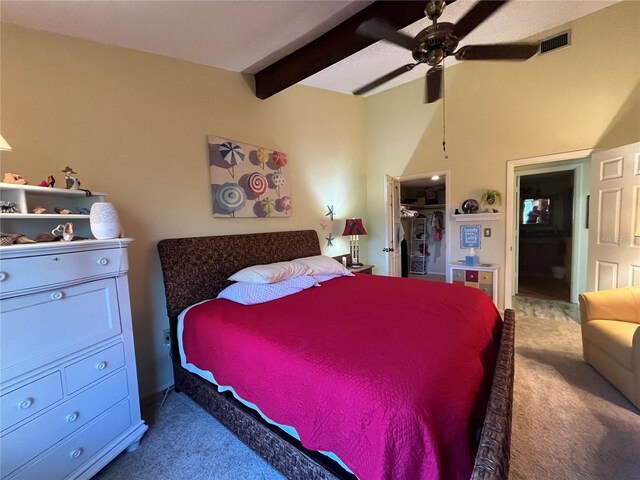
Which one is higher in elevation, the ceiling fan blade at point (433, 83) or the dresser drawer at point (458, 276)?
the ceiling fan blade at point (433, 83)

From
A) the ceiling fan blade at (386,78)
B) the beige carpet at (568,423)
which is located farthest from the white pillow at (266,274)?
the beige carpet at (568,423)

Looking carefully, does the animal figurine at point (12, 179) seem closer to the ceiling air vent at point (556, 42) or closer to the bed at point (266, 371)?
the bed at point (266, 371)

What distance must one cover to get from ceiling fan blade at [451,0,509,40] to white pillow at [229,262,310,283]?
2056 millimetres

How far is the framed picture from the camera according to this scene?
12.2 feet

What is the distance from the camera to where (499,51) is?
5.76 ft

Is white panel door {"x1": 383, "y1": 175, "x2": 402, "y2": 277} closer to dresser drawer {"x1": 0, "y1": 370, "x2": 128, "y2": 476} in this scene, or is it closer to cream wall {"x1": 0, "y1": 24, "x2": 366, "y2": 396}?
cream wall {"x1": 0, "y1": 24, "x2": 366, "y2": 396}

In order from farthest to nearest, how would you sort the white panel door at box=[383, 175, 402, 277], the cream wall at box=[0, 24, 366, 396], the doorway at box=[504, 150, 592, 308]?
the white panel door at box=[383, 175, 402, 277] → the doorway at box=[504, 150, 592, 308] → the cream wall at box=[0, 24, 366, 396]

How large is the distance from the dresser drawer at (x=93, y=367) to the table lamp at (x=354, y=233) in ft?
9.14

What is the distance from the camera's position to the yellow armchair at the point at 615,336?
6.05ft

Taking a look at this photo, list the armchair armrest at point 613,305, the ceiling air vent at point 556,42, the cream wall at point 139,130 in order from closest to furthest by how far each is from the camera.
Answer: the cream wall at point 139,130 → the armchair armrest at point 613,305 → the ceiling air vent at point 556,42

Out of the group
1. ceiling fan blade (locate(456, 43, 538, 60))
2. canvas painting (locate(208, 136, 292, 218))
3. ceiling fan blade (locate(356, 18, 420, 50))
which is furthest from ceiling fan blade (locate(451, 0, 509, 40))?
canvas painting (locate(208, 136, 292, 218))

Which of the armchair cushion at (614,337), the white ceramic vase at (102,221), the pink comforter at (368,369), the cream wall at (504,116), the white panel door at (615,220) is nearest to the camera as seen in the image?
the pink comforter at (368,369)

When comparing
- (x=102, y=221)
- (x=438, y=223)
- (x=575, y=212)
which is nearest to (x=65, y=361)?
(x=102, y=221)

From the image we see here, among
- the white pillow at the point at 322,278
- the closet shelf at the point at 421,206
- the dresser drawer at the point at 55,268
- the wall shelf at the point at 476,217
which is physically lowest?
the white pillow at the point at 322,278
